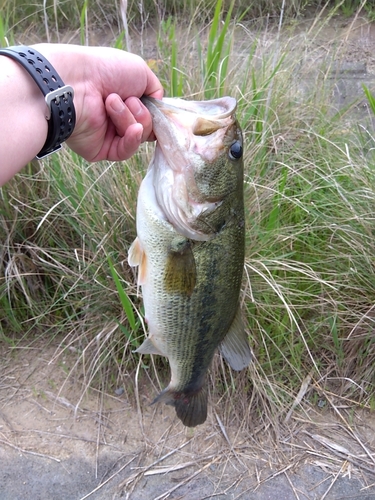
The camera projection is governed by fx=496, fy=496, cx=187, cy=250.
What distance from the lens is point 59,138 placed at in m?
1.54

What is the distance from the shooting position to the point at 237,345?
175 centimetres

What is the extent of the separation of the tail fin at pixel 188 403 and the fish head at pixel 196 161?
2.08 ft

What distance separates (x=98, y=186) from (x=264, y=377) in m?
1.37

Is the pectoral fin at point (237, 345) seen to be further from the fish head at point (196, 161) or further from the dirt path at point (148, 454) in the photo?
the dirt path at point (148, 454)

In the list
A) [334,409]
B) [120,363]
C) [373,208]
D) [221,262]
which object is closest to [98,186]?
[120,363]

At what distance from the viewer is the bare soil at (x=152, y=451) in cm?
238

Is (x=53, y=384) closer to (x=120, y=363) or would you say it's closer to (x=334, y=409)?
(x=120, y=363)

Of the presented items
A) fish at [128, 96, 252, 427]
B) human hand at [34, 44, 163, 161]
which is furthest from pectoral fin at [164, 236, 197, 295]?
human hand at [34, 44, 163, 161]

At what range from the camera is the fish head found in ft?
4.79

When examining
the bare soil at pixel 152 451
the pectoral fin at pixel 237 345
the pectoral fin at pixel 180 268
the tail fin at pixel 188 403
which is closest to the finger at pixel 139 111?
the pectoral fin at pixel 180 268

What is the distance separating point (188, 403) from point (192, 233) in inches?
27.3

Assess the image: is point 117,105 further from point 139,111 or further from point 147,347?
point 147,347

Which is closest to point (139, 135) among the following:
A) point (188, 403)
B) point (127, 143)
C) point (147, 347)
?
point (127, 143)

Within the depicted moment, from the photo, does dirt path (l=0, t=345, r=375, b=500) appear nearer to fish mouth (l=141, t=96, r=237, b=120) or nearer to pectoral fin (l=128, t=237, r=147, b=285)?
pectoral fin (l=128, t=237, r=147, b=285)
